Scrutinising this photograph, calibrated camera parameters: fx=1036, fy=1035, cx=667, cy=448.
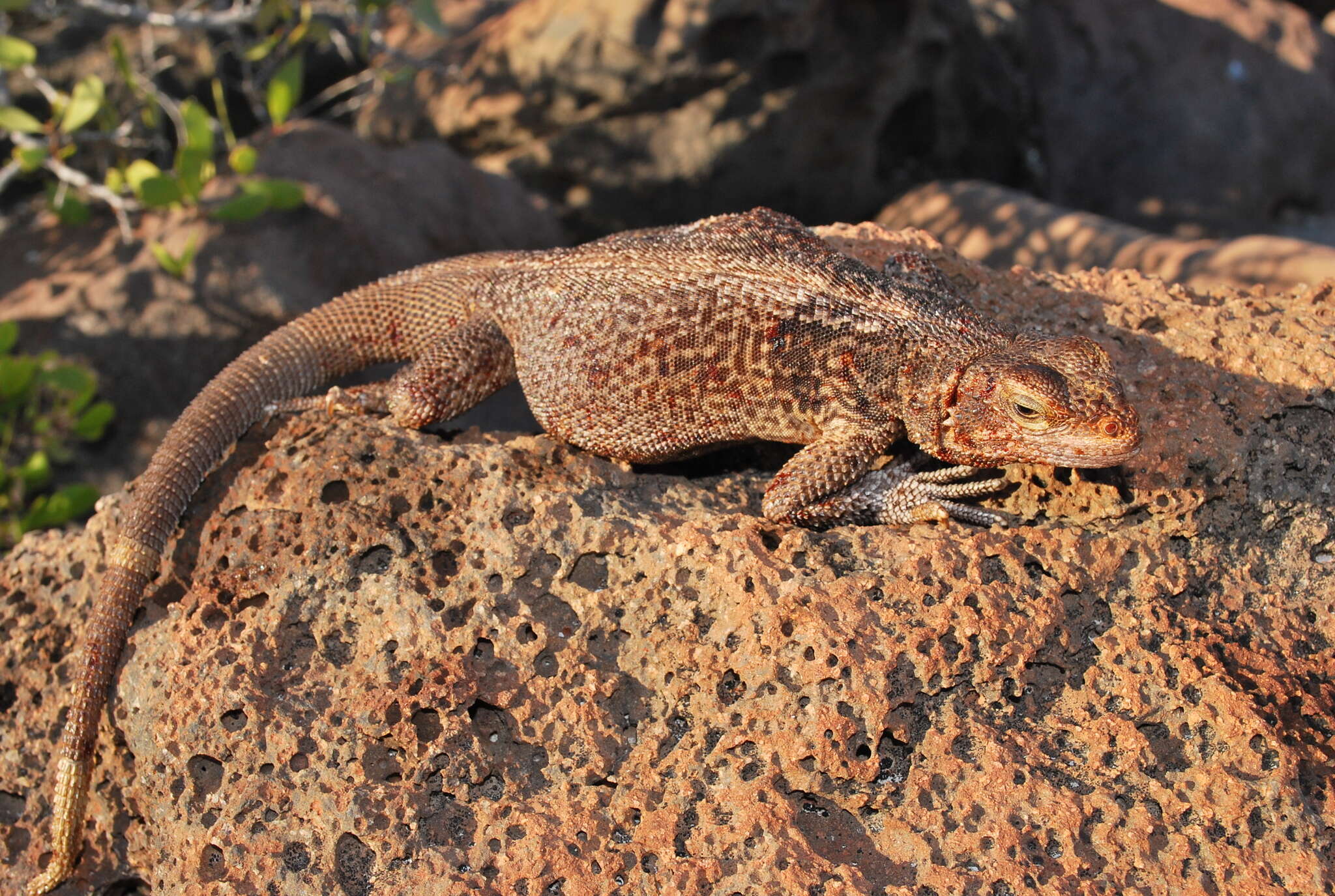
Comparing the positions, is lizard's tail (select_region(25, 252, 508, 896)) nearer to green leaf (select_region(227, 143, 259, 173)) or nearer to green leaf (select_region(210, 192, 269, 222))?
green leaf (select_region(210, 192, 269, 222))

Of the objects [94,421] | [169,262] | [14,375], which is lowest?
[94,421]

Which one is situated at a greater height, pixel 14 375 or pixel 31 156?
pixel 31 156

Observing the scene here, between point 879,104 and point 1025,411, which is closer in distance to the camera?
point 1025,411

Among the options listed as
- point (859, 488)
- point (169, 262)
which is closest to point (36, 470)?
point (169, 262)

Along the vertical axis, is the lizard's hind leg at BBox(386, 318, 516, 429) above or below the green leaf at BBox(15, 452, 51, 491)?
above

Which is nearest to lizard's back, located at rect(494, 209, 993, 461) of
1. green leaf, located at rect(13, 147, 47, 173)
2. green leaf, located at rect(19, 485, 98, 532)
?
green leaf, located at rect(19, 485, 98, 532)

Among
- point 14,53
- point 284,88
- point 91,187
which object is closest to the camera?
point 14,53

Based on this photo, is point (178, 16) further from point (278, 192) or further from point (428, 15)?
point (278, 192)

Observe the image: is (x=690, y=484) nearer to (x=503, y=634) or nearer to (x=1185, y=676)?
(x=503, y=634)
